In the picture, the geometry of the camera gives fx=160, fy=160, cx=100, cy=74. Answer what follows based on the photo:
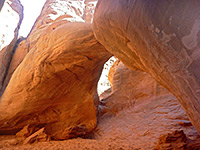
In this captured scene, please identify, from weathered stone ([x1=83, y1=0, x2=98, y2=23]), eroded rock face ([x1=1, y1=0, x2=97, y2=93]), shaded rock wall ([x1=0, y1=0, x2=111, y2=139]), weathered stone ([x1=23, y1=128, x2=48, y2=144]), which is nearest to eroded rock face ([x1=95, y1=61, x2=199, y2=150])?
shaded rock wall ([x1=0, y1=0, x2=111, y2=139])

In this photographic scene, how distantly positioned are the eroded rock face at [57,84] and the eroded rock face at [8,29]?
1744 mm

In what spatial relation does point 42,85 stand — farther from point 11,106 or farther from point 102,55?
point 102,55

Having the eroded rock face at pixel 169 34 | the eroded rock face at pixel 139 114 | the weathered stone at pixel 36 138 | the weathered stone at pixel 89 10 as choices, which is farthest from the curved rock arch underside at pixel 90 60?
the weathered stone at pixel 89 10

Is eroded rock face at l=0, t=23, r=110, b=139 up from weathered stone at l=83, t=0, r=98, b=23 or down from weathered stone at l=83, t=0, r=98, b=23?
down

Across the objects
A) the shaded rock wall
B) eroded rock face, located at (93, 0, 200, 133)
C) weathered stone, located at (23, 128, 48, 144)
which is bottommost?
weathered stone, located at (23, 128, 48, 144)

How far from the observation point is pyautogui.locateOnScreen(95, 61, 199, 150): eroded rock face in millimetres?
Answer: 4124

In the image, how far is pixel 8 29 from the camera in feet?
21.7

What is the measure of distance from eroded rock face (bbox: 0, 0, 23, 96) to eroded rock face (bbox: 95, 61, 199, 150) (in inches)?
159

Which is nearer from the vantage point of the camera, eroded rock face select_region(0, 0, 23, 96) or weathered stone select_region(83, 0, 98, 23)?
eroded rock face select_region(0, 0, 23, 96)

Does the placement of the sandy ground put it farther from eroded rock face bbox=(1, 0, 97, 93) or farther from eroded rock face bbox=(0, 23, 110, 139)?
eroded rock face bbox=(1, 0, 97, 93)

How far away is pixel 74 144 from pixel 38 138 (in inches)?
41.2

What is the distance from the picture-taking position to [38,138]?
13.2 ft

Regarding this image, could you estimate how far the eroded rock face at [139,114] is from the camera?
4.12 m

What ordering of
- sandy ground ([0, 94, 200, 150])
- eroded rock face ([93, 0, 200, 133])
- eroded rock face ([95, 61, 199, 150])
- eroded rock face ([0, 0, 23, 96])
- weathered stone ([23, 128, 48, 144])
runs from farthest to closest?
eroded rock face ([0, 0, 23, 96])
eroded rock face ([95, 61, 199, 150])
weathered stone ([23, 128, 48, 144])
sandy ground ([0, 94, 200, 150])
eroded rock face ([93, 0, 200, 133])
